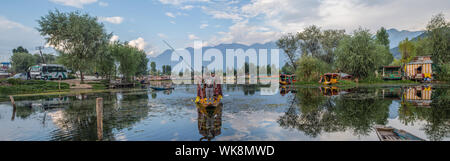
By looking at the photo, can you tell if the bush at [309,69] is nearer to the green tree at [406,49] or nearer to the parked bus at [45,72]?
the green tree at [406,49]

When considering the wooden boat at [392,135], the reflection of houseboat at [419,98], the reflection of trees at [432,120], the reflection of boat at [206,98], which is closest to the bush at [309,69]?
the reflection of houseboat at [419,98]

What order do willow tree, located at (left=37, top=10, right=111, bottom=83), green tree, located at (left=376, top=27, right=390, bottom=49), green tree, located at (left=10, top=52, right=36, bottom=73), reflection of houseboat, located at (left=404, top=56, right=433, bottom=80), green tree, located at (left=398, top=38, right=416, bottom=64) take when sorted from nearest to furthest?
willow tree, located at (left=37, top=10, right=111, bottom=83)
reflection of houseboat, located at (left=404, top=56, right=433, bottom=80)
green tree, located at (left=398, top=38, right=416, bottom=64)
green tree, located at (left=10, top=52, right=36, bottom=73)
green tree, located at (left=376, top=27, right=390, bottom=49)

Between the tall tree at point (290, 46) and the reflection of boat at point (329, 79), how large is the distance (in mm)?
16007

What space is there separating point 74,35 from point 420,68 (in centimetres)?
7490

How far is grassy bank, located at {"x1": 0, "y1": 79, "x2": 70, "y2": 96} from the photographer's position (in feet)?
105

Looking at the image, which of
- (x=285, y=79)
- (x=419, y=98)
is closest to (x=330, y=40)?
(x=285, y=79)

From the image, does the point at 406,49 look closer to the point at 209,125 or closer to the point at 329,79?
the point at 329,79

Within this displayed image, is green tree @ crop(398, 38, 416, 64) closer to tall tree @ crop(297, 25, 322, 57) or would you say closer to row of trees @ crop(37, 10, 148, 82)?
tall tree @ crop(297, 25, 322, 57)

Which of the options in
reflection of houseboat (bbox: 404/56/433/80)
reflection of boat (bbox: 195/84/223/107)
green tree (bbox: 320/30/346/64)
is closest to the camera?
reflection of boat (bbox: 195/84/223/107)

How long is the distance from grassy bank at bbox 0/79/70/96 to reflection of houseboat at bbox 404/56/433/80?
7402 centimetres

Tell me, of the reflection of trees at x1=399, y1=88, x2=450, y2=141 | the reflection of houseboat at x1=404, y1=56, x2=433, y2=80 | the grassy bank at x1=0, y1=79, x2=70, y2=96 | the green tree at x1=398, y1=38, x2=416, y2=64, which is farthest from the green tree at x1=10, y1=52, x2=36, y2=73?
the green tree at x1=398, y1=38, x2=416, y2=64

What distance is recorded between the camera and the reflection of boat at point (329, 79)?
44938 millimetres

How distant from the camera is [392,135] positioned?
850cm
